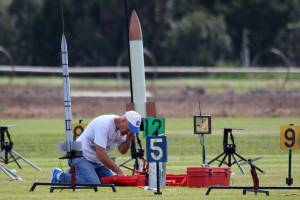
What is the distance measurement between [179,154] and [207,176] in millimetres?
8519

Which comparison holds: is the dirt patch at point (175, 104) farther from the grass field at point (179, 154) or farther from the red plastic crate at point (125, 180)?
the red plastic crate at point (125, 180)

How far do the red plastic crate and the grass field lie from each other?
1.39 ft

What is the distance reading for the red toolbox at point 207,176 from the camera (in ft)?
63.3

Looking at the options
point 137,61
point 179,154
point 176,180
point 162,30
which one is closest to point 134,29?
point 137,61

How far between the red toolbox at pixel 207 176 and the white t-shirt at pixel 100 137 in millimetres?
1229

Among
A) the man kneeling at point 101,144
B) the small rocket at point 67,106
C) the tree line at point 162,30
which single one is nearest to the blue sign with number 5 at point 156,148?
the small rocket at point 67,106

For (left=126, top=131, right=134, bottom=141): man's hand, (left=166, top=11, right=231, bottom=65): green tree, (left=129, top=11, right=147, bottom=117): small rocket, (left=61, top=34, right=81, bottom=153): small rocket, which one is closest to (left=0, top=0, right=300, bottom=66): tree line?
(left=166, top=11, right=231, bottom=65): green tree

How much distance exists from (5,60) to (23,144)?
147ft

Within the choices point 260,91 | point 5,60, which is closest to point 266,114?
point 260,91

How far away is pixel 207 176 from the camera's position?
19.4 meters

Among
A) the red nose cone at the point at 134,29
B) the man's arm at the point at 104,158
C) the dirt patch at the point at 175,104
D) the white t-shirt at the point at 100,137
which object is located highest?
the red nose cone at the point at 134,29

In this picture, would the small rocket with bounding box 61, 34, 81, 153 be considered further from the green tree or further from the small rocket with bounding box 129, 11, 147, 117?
the green tree

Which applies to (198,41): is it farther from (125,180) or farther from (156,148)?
(156,148)

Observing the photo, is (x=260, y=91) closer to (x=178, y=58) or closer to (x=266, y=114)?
(x=266, y=114)
